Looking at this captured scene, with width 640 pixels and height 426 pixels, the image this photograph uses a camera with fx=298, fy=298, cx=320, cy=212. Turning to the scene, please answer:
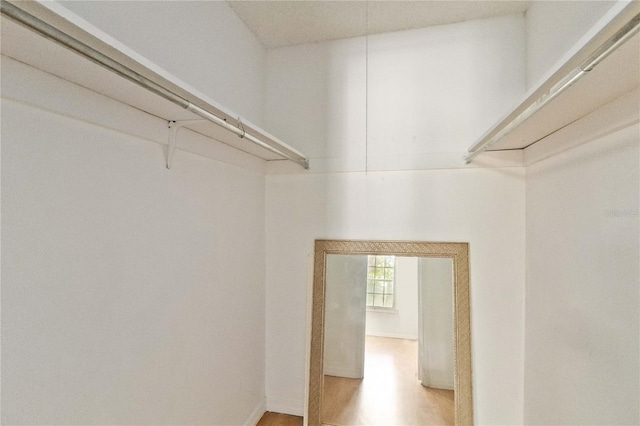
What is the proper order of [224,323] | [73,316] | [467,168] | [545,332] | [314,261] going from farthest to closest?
[314,261]
[467,168]
[224,323]
[545,332]
[73,316]

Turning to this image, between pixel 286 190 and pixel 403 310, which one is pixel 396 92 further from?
pixel 403 310

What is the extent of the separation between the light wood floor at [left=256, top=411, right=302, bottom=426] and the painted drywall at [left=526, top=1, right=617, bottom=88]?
2429 mm

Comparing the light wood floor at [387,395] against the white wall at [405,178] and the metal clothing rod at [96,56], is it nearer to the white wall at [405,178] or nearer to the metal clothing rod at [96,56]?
the white wall at [405,178]

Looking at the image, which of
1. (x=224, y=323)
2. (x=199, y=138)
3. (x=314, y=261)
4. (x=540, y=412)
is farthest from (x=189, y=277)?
(x=540, y=412)

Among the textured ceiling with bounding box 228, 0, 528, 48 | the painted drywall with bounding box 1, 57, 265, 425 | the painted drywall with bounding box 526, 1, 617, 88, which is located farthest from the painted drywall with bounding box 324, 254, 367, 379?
the textured ceiling with bounding box 228, 0, 528, 48

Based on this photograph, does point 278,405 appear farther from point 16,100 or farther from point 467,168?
point 16,100

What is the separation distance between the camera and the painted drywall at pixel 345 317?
80.3 inches

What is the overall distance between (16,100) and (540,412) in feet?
8.45

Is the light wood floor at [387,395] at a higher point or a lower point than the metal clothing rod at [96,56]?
lower

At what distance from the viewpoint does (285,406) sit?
7.20 feet

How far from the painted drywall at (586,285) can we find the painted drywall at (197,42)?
1.81 meters

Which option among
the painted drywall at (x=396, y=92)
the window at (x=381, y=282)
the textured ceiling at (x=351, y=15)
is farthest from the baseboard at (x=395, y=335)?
the textured ceiling at (x=351, y=15)

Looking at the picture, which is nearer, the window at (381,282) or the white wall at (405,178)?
the white wall at (405,178)

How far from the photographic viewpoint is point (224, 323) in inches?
69.1
